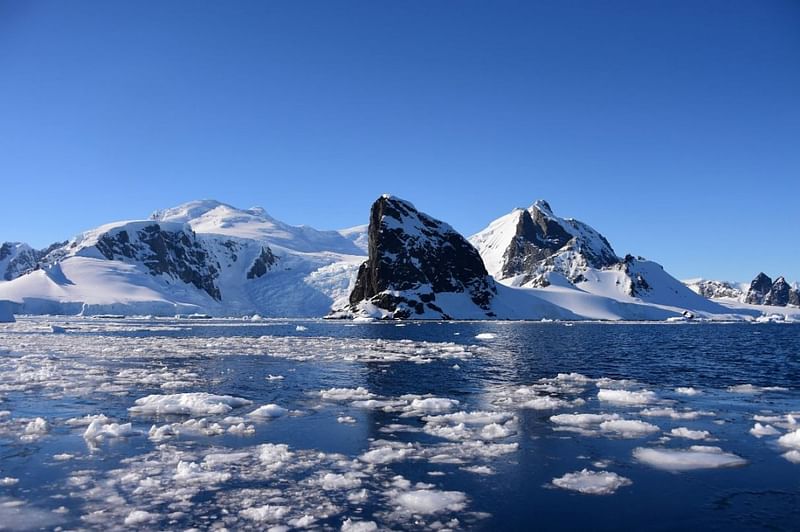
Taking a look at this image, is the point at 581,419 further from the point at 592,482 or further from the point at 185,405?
the point at 185,405

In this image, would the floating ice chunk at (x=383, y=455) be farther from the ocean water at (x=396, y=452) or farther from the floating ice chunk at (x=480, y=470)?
the floating ice chunk at (x=480, y=470)

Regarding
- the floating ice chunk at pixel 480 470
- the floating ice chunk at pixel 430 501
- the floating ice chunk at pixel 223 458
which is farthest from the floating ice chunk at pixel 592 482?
the floating ice chunk at pixel 223 458

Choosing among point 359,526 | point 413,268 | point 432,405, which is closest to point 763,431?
point 432,405

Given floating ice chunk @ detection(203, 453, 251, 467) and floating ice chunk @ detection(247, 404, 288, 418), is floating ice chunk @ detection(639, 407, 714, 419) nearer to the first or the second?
floating ice chunk @ detection(247, 404, 288, 418)

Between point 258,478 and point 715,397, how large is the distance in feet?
70.1

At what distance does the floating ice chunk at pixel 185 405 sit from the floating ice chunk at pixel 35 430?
3.21 meters

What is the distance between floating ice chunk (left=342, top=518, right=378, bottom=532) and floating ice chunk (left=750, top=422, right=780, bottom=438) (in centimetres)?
1362

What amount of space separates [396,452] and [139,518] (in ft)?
23.0

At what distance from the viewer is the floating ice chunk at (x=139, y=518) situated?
1096 centimetres

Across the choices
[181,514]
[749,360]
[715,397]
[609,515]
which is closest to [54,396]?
[181,514]

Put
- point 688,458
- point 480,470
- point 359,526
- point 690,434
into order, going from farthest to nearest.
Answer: point 690,434 < point 688,458 < point 480,470 < point 359,526

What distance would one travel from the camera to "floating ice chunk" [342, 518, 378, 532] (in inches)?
419

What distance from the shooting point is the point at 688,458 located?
15.3 m

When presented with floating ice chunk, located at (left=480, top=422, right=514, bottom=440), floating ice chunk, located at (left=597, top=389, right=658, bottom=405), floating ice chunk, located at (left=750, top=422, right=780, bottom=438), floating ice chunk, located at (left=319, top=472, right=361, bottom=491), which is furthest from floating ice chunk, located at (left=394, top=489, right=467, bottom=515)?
floating ice chunk, located at (left=597, top=389, right=658, bottom=405)
